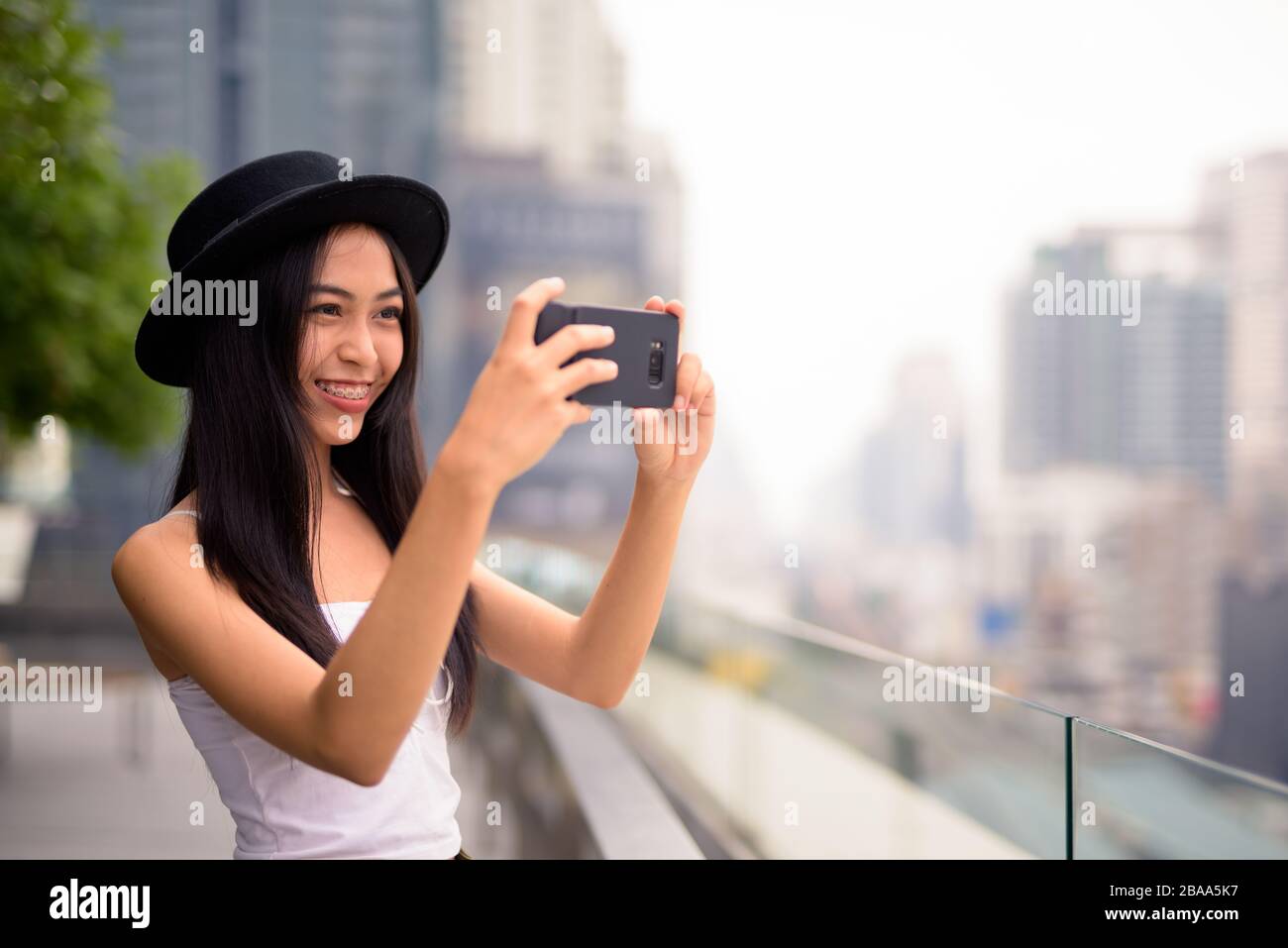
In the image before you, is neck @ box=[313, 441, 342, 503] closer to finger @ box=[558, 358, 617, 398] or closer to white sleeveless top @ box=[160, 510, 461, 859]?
white sleeveless top @ box=[160, 510, 461, 859]

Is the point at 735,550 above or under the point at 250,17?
under

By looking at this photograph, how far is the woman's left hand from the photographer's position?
1.20 m

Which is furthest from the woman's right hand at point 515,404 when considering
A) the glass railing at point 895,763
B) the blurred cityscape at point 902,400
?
the blurred cityscape at point 902,400

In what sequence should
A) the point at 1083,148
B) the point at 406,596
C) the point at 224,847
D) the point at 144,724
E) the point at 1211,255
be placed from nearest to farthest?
the point at 406,596 < the point at 224,847 < the point at 144,724 < the point at 1211,255 < the point at 1083,148

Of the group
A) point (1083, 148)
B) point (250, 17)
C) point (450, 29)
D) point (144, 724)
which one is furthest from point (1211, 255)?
point (144, 724)

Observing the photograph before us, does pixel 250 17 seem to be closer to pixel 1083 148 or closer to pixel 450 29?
pixel 450 29

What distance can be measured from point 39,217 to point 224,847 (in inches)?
123

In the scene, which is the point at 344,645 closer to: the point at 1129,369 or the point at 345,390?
the point at 345,390

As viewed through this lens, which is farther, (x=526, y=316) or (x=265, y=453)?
(x=265, y=453)

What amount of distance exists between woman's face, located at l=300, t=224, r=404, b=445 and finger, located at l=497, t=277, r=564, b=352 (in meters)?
0.42

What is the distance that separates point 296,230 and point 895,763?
284 centimetres

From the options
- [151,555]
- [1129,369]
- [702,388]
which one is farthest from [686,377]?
[1129,369]

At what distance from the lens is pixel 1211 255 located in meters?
80.6

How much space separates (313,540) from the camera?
4.53ft
